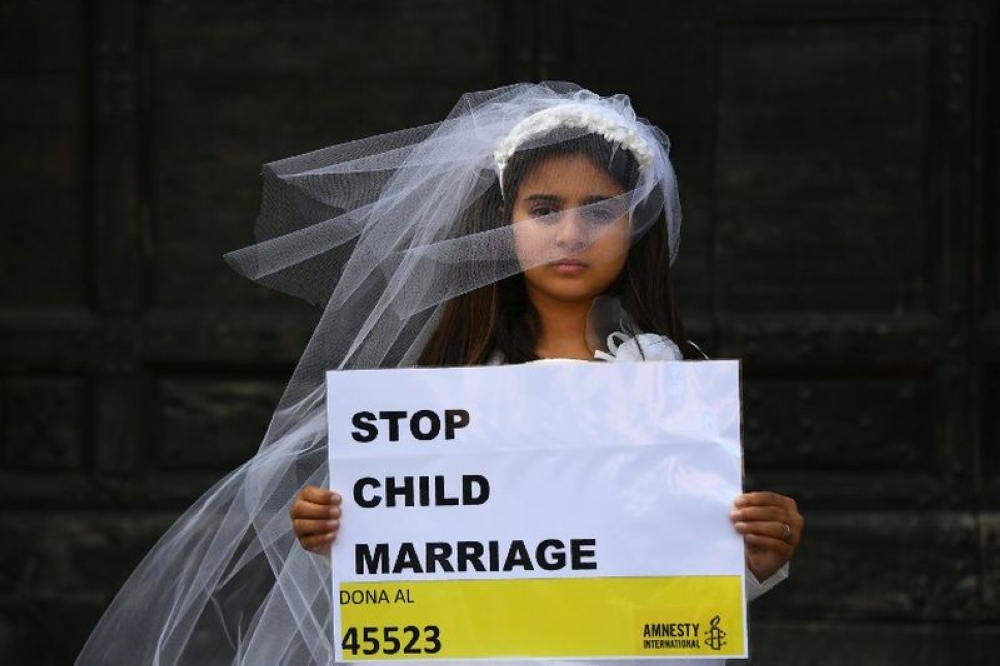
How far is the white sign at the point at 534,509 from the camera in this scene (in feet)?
8.04

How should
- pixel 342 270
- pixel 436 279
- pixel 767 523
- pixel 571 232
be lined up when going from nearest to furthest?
pixel 767 523 < pixel 571 232 < pixel 436 279 < pixel 342 270

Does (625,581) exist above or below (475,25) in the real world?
below

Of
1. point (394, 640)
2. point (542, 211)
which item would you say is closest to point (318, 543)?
point (394, 640)

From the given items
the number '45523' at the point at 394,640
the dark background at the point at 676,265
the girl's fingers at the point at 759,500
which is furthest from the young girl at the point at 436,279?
the dark background at the point at 676,265

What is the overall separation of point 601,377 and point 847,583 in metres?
2.14

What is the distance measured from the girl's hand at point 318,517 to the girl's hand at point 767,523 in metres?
0.49

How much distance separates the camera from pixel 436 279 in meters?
2.70

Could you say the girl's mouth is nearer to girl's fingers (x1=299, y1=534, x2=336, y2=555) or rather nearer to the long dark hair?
the long dark hair

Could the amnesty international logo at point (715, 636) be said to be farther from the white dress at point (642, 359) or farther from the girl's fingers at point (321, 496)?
the girl's fingers at point (321, 496)

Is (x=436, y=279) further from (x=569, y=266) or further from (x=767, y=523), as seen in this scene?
(x=767, y=523)

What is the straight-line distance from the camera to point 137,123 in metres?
4.48

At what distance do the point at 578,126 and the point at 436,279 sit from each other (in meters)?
0.28

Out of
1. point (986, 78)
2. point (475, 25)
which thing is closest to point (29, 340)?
point (475, 25)

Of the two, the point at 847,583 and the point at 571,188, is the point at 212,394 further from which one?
the point at 571,188
